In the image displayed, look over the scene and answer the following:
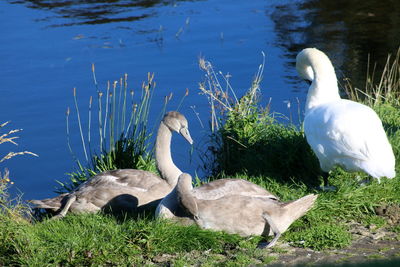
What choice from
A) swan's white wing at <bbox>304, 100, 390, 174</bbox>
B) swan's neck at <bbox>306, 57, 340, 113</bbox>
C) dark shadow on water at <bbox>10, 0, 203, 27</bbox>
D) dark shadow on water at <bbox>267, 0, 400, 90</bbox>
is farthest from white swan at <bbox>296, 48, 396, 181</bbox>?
dark shadow on water at <bbox>10, 0, 203, 27</bbox>

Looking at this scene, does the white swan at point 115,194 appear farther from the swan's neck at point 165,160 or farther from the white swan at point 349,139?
the white swan at point 349,139

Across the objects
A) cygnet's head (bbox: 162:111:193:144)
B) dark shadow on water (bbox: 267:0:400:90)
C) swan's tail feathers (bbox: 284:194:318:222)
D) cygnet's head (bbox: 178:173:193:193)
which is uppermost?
cygnet's head (bbox: 162:111:193:144)

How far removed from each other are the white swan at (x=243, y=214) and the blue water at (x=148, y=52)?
3.40 m

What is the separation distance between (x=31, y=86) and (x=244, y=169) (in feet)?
20.9

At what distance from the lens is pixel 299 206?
22.6 feet

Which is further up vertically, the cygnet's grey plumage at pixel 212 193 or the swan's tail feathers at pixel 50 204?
the cygnet's grey plumage at pixel 212 193

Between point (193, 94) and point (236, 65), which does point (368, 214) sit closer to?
point (193, 94)

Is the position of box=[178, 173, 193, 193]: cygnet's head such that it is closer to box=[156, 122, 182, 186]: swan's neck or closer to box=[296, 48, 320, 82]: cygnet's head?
box=[156, 122, 182, 186]: swan's neck

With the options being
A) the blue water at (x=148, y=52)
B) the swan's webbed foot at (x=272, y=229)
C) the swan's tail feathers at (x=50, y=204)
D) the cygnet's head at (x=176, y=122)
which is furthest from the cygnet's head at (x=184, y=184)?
the blue water at (x=148, y=52)

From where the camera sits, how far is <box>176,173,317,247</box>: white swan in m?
6.80

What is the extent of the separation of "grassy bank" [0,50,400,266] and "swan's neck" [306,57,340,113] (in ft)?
1.51

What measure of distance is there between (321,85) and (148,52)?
776 cm

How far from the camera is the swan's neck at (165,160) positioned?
7750mm

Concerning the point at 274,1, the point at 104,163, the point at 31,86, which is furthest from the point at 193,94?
the point at 274,1
